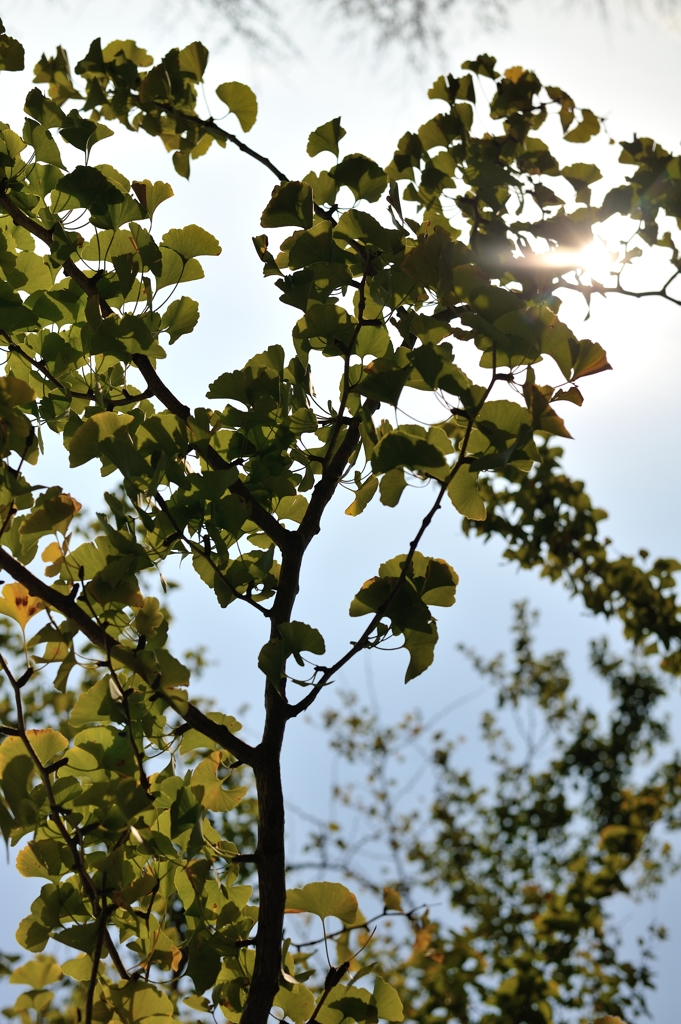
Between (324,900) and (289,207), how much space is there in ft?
2.24

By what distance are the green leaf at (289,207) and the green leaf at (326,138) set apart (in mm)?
218

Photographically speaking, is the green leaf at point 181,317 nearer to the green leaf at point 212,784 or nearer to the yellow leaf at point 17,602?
the yellow leaf at point 17,602

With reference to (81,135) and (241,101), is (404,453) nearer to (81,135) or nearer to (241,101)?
(81,135)

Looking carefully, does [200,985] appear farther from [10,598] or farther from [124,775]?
[10,598]

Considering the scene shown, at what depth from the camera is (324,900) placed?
724 millimetres

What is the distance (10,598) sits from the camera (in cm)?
66

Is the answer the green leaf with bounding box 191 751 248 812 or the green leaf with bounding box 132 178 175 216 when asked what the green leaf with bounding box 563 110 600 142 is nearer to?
the green leaf with bounding box 132 178 175 216

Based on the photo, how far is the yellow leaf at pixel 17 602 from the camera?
656mm

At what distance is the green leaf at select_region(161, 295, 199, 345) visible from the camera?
0.75 meters

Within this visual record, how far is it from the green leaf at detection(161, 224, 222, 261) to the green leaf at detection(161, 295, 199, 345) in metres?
0.05

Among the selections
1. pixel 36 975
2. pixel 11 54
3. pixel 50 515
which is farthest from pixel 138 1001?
pixel 11 54

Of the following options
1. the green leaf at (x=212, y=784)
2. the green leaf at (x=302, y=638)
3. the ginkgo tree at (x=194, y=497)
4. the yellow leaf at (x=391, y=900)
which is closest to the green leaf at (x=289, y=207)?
the ginkgo tree at (x=194, y=497)

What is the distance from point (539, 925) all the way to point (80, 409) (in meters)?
1.89

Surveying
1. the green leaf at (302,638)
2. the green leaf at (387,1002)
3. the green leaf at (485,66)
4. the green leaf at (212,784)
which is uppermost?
the green leaf at (485,66)
